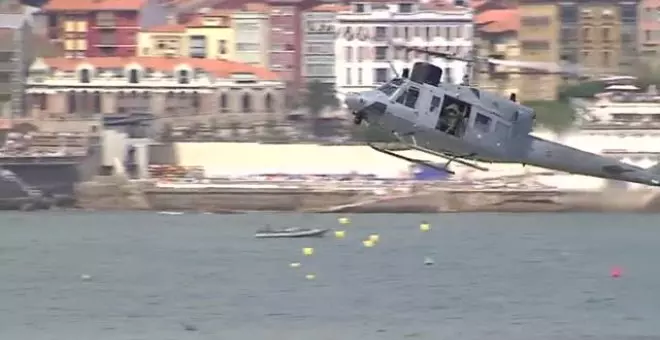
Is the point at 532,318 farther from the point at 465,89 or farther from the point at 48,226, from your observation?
the point at 48,226

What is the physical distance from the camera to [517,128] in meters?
11.0

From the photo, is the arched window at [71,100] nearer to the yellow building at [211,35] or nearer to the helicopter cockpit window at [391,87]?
the yellow building at [211,35]

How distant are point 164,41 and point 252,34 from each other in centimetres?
171

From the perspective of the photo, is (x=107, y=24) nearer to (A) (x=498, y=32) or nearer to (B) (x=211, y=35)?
(B) (x=211, y=35)

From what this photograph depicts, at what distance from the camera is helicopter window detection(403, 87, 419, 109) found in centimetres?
1060

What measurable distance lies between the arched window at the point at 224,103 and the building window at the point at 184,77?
71cm

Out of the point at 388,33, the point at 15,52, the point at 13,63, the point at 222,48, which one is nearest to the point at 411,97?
the point at 388,33

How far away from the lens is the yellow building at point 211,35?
107ft

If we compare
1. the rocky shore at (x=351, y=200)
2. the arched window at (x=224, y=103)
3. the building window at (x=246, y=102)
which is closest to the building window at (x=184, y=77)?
the arched window at (x=224, y=103)

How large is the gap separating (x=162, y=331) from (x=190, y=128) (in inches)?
787

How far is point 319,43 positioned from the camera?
32344mm

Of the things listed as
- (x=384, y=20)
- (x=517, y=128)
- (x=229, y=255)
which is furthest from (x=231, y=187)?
(x=517, y=128)

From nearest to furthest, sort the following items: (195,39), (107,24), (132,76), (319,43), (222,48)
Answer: (132,76) → (319,43) → (222,48) → (195,39) → (107,24)

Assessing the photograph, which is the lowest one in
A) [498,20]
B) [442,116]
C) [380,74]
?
[380,74]
